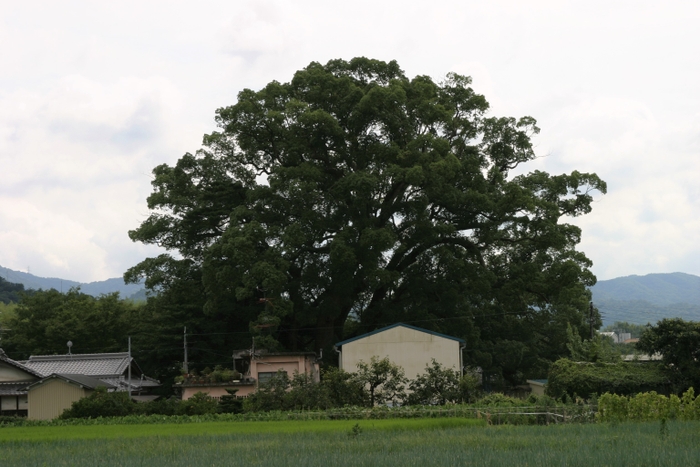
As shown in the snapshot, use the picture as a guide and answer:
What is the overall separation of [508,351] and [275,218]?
1591 centimetres

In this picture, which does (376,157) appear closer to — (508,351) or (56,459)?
(508,351)

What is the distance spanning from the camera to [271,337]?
108 feet

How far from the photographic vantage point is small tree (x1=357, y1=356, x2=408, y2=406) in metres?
28.5

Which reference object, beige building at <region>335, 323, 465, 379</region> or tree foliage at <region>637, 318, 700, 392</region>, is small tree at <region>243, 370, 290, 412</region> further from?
tree foliage at <region>637, 318, 700, 392</region>

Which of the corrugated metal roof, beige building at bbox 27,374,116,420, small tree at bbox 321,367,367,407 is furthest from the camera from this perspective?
the corrugated metal roof

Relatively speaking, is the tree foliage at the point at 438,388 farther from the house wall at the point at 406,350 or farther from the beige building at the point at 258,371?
the beige building at the point at 258,371

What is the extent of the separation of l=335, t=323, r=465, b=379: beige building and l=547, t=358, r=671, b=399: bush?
4542 millimetres

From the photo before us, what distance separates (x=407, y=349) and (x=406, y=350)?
6cm

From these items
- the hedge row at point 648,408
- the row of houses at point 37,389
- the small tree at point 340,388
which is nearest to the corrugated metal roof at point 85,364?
the row of houses at point 37,389

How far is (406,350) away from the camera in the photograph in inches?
1229

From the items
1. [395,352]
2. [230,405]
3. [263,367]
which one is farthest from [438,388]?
[263,367]

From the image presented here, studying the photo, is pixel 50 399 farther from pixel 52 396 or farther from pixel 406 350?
pixel 406 350

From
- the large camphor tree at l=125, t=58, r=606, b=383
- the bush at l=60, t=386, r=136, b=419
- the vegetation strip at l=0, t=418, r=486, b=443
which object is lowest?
the vegetation strip at l=0, t=418, r=486, b=443

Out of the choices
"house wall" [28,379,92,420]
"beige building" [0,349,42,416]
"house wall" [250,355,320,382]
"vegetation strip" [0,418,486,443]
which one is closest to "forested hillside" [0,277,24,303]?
"beige building" [0,349,42,416]
